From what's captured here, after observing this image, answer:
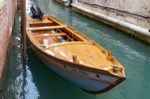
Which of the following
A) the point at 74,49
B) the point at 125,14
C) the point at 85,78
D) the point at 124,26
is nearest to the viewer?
the point at 85,78

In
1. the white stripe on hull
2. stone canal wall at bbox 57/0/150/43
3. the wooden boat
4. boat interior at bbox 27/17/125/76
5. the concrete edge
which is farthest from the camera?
stone canal wall at bbox 57/0/150/43

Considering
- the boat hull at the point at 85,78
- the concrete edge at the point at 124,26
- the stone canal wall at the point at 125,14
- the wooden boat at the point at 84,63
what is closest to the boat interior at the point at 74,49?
the wooden boat at the point at 84,63

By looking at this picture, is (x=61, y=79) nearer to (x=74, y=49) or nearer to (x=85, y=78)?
(x=74, y=49)

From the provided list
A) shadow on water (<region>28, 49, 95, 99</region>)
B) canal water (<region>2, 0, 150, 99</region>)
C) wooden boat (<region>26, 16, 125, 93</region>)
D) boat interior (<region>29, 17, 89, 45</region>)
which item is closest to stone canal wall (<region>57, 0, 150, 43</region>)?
canal water (<region>2, 0, 150, 99</region>)

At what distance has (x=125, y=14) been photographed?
12461 millimetres

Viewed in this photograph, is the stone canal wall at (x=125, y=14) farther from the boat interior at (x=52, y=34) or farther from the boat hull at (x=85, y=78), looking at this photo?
the boat hull at (x=85, y=78)

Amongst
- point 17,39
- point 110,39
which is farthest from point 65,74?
point 110,39

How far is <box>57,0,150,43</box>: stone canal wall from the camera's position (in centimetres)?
1081

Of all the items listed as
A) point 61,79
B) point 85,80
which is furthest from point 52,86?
point 85,80

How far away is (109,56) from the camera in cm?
587

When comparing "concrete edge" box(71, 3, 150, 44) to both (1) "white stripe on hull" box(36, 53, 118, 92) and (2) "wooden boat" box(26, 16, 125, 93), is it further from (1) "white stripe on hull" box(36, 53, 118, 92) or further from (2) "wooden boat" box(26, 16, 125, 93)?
(1) "white stripe on hull" box(36, 53, 118, 92)

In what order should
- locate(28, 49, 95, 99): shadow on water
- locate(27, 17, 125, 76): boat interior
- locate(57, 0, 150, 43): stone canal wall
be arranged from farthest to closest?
1. locate(57, 0, 150, 43): stone canal wall
2. locate(28, 49, 95, 99): shadow on water
3. locate(27, 17, 125, 76): boat interior

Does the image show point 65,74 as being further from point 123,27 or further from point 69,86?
point 123,27

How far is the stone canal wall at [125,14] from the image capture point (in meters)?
10.8
